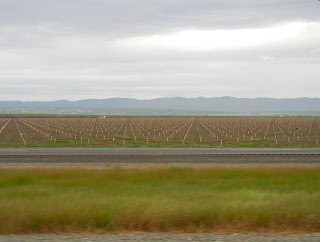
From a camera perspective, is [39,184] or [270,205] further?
[39,184]

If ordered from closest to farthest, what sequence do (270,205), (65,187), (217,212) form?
(217,212) → (270,205) → (65,187)

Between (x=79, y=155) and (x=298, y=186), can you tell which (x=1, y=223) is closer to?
(x=298, y=186)

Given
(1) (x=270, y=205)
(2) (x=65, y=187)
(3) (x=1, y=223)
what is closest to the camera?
(3) (x=1, y=223)

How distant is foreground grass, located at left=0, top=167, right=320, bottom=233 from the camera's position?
27.7 feet

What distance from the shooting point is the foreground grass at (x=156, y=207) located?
8438 millimetres

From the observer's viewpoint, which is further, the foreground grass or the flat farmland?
the flat farmland

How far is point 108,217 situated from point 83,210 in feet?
2.48

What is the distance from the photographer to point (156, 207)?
932 centimetres

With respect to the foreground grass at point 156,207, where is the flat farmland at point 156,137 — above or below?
below

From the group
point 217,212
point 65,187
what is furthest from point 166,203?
point 65,187

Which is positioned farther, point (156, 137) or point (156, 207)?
point (156, 137)

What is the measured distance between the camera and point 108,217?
29.0 ft

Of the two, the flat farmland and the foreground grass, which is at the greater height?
the foreground grass

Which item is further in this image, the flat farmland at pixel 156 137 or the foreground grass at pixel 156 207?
the flat farmland at pixel 156 137
